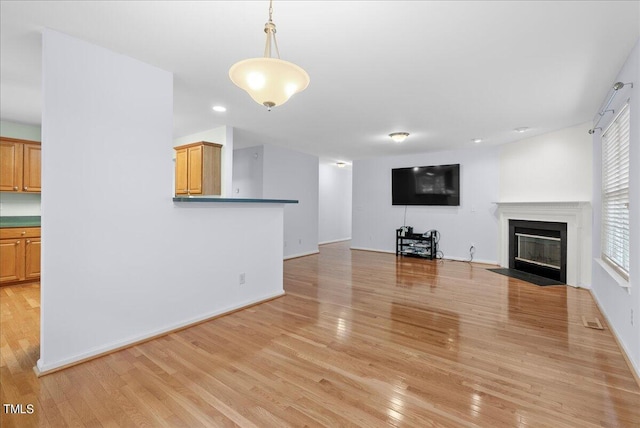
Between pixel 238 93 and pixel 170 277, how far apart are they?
6.84 feet

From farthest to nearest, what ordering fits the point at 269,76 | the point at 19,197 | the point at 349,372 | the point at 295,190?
1. the point at 295,190
2. the point at 19,197
3. the point at 349,372
4. the point at 269,76

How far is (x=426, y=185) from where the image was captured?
22.5 ft

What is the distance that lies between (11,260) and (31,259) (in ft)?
0.69

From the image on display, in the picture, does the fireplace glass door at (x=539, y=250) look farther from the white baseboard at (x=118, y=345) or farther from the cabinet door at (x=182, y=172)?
the cabinet door at (x=182, y=172)

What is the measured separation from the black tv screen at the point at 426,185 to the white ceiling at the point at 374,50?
2463 mm

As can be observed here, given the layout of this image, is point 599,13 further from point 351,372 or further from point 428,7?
point 351,372

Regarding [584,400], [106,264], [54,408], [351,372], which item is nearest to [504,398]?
[584,400]

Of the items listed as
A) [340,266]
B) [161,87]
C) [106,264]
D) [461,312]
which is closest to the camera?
[106,264]

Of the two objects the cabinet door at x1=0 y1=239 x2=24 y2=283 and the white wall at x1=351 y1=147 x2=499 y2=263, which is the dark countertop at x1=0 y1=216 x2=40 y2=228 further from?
the white wall at x1=351 y1=147 x2=499 y2=263

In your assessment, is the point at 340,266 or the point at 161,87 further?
the point at 340,266

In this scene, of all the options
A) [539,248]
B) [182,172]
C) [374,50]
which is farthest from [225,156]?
[539,248]

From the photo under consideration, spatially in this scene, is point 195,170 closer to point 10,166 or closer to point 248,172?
point 248,172

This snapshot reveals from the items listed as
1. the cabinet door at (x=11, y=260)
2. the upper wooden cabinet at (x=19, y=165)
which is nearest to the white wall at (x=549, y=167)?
the upper wooden cabinet at (x=19, y=165)

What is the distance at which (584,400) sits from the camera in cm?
181
